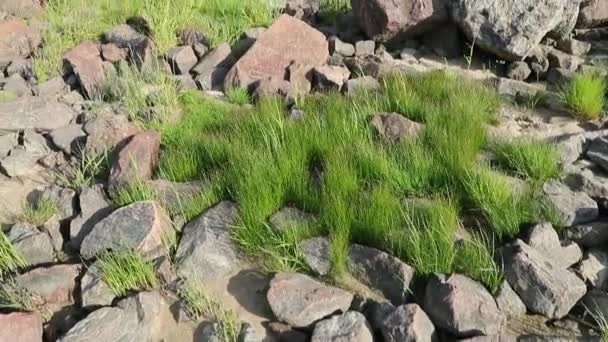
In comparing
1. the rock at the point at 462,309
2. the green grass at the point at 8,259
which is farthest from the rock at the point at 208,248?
the rock at the point at 462,309

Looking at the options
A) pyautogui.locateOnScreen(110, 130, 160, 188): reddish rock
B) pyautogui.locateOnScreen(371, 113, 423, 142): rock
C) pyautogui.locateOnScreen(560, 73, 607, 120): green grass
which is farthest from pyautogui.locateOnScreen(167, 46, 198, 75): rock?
pyautogui.locateOnScreen(560, 73, 607, 120): green grass

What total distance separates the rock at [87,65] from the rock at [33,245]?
6.07 ft

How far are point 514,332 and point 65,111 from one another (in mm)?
3656

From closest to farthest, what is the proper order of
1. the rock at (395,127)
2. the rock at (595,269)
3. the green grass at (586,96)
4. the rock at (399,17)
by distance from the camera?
the rock at (595,269)
the rock at (395,127)
the green grass at (586,96)
the rock at (399,17)

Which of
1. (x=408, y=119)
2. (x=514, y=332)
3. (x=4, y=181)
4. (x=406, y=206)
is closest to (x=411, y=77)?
(x=408, y=119)

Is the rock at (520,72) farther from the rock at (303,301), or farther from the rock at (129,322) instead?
the rock at (129,322)

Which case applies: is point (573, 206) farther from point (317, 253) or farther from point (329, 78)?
point (329, 78)

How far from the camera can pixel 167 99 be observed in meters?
4.99

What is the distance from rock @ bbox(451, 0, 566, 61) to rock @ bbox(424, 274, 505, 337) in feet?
9.59

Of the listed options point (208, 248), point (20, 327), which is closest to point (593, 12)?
point (208, 248)

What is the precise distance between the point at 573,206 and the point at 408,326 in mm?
1303

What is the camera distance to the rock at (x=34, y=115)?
4797 millimetres

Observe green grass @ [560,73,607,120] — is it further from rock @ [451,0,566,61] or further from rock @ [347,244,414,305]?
rock @ [347,244,414,305]

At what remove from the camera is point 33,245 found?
12.0 feet
